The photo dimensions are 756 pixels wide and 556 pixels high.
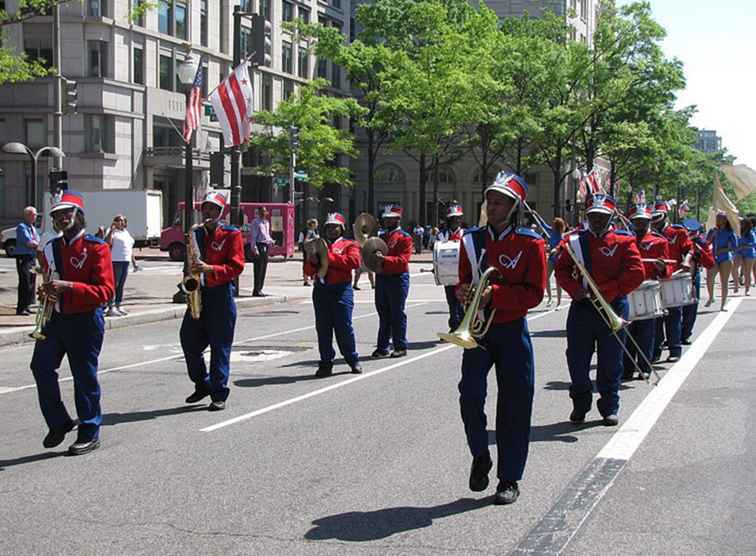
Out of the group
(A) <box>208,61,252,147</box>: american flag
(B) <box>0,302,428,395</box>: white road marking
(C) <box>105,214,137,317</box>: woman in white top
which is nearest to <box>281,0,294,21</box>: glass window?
(A) <box>208,61,252,147</box>: american flag

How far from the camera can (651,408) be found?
32.2 feet

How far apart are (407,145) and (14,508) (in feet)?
151

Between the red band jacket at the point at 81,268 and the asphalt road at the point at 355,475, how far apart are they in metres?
1.16

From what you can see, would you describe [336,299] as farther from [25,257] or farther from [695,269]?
[25,257]

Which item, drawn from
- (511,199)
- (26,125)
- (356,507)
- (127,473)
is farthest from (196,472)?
(26,125)

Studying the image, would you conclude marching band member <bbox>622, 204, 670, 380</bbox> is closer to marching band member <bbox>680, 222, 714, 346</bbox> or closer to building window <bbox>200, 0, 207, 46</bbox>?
marching band member <bbox>680, 222, 714, 346</bbox>

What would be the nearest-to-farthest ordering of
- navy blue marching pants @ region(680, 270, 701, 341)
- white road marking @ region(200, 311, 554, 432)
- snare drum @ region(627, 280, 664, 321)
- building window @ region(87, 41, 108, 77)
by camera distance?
white road marking @ region(200, 311, 554, 432), snare drum @ region(627, 280, 664, 321), navy blue marching pants @ region(680, 270, 701, 341), building window @ region(87, 41, 108, 77)

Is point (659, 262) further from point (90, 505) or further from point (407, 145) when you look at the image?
point (407, 145)

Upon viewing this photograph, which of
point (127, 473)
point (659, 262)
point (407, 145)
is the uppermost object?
point (407, 145)

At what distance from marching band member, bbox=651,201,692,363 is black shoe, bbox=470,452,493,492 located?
6825 millimetres

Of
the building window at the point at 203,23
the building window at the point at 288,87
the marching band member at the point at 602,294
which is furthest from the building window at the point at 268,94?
the marching band member at the point at 602,294

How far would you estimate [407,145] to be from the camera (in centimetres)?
5166

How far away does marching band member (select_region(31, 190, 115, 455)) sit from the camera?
7723 millimetres

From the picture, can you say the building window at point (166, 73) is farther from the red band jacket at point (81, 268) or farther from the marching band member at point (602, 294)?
the red band jacket at point (81, 268)
